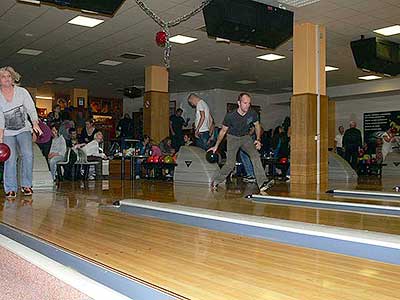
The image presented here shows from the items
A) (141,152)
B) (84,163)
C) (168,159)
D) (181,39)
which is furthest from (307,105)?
(84,163)

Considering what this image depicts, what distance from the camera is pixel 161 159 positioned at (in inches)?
372

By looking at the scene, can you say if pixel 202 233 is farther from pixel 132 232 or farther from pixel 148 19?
pixel 148 19

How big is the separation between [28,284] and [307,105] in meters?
6.93

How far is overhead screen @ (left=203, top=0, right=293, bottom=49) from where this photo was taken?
6691 mm

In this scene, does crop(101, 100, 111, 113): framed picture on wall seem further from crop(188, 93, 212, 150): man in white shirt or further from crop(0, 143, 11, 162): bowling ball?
crop(0, 143, 11, 162): bowling ball

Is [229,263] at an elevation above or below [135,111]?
below

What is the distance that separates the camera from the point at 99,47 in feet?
34.6

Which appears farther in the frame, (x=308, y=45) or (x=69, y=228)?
(x=308, y=45)

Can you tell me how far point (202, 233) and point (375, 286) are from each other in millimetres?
1365

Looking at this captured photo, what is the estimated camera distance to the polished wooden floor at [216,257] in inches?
69.5

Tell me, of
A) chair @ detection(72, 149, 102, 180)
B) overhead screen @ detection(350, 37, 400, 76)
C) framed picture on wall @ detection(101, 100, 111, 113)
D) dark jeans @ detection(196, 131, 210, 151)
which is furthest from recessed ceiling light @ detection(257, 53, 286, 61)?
framed picture on wall @ detection(101, 100, 111, 113)

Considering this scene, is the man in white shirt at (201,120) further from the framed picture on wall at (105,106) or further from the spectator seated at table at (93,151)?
the framed picture on wall at (105,106)

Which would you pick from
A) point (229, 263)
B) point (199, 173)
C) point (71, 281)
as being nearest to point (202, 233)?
point (229, 263)

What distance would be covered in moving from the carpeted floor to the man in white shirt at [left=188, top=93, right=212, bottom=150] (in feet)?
17.2
